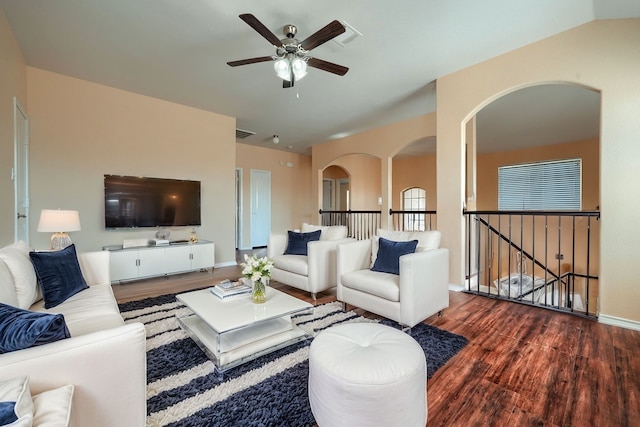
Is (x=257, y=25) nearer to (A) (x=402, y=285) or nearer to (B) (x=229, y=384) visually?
(A) (x=402, y=285)

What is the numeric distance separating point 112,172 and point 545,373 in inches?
202

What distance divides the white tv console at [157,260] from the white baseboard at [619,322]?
15.4 ft

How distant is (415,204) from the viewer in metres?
8.64

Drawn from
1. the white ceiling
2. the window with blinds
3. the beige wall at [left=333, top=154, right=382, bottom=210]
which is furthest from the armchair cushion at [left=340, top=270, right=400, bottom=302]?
the window with blinds

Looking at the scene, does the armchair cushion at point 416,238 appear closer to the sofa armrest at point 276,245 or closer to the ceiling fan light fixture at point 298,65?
the sofa armrest at point 276,245

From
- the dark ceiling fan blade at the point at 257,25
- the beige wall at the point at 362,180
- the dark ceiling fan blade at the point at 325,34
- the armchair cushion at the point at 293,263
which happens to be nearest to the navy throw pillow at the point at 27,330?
A: the dark ceiling fan blade at the point at 257,25

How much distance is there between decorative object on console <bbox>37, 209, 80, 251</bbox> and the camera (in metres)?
2.66

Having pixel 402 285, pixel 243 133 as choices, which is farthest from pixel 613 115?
pixel 243 133

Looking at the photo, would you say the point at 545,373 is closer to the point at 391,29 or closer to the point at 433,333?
the point at 433,333

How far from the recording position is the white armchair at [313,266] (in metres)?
3.10

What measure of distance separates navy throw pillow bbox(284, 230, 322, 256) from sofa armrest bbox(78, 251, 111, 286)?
1.96 meters

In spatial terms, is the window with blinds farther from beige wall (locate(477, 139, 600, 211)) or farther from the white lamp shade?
the white lamp shade

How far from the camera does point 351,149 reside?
602 cm

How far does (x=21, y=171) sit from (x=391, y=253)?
4.18 m
